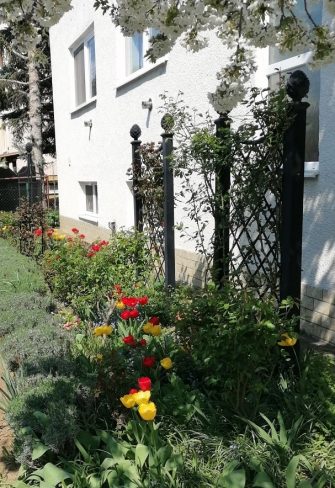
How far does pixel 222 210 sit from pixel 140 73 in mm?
4538

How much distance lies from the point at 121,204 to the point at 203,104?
3343 mm

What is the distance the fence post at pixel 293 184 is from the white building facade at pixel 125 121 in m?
1.09

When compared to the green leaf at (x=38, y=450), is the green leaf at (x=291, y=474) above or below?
above

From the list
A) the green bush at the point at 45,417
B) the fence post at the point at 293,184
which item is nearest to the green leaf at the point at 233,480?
the green bush at the point at 45,417

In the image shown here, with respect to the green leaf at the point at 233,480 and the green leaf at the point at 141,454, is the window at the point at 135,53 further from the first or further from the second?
Result: the green leaf at the point at 233,480

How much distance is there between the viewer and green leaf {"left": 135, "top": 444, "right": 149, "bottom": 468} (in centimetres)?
216

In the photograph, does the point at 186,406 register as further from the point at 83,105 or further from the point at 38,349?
the point at 83,105

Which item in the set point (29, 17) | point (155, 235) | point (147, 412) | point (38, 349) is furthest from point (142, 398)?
point (155, 235)

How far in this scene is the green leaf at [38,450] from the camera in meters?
2.22

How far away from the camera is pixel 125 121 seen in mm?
8305

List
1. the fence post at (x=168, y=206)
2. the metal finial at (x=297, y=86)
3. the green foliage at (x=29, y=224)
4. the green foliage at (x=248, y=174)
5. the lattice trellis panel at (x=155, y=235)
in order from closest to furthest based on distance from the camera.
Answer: the metal finial at (x=297, y=86)
the green foliage at (x=248, y=174)
the fence post at (x=168, y=206)
the lattice trellis panel at (x=155, y=235)
the green foliage at (x=29, y=224)

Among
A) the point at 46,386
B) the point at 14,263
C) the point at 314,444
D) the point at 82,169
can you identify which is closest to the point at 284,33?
the point at 314,444

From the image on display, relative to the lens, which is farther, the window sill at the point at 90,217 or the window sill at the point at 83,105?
the window sill at the point at 90,217

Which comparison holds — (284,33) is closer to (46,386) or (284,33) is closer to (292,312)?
(292,312)
